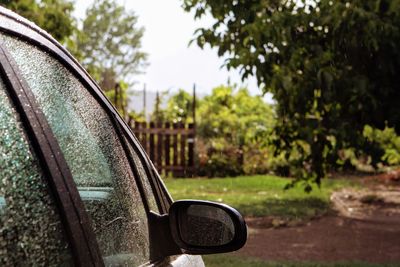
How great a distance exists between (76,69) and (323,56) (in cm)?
624

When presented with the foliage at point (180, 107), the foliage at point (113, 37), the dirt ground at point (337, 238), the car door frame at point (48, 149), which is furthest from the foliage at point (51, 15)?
the foliage at point (113, 37)

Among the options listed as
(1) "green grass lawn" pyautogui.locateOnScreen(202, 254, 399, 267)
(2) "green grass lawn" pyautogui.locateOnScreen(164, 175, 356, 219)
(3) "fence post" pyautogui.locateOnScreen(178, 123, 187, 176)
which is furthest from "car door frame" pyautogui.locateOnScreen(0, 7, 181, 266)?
(3) "fence post" pyautogui.locateOnScreen(178, 123, 187, 176)

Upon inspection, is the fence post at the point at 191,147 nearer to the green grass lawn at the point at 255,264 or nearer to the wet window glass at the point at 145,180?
the green grass lawn at the point at 255,264

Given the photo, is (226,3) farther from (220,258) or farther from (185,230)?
(185,230)

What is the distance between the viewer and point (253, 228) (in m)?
9.05

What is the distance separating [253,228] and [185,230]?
7.31 metres

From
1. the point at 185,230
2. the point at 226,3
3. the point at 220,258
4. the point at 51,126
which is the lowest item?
the point at 220,258

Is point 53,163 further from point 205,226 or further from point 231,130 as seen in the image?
point 231,130

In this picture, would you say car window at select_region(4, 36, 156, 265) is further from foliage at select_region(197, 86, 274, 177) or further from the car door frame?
foliage at select_region(197, 86, 274, 177)

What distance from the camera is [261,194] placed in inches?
504

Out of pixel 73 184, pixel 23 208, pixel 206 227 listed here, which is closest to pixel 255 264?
pixel 206 227

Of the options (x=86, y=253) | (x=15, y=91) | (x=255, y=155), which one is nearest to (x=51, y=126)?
(x=15, y=91)

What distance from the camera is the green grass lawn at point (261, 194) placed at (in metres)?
10.3

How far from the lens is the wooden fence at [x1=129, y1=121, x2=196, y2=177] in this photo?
18.0m
